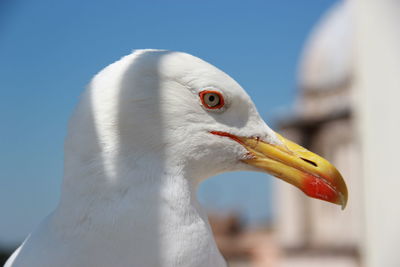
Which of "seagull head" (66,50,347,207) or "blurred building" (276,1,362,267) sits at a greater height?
"blurred building" (276,1,362,267)

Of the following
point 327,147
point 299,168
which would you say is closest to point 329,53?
point 327,147

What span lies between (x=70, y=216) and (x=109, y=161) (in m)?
0.18

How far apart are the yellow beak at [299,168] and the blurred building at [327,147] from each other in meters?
11.4

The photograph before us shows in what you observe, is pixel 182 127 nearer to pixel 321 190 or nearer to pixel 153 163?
pixel 153 163

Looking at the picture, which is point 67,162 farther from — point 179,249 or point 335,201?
point 335,201

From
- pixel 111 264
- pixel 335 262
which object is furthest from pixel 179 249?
pixel 335 262

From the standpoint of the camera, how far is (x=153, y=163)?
166cm

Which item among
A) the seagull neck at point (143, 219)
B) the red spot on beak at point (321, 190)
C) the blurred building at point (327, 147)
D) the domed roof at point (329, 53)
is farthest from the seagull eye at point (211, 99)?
the domed roof at point (329, 53)

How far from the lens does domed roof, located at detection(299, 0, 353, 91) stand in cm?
1842

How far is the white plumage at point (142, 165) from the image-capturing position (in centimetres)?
155

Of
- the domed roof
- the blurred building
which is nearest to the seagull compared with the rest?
the blurred building

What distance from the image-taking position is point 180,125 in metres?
1.74

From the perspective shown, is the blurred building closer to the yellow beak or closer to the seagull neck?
the yellow beak

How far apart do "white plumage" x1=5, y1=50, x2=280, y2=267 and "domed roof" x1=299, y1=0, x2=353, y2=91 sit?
656 inches
